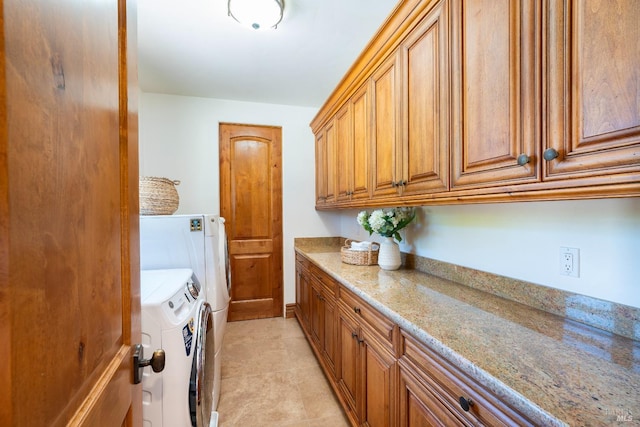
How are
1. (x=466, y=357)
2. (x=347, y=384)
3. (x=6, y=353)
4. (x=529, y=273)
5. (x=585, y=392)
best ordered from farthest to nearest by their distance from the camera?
(x=347, y=384) < (x=529, y=273) < (x=466, y=357) < (x=585, y=392) < (x=6, y=353)

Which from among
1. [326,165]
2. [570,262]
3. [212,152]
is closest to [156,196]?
[212,152]

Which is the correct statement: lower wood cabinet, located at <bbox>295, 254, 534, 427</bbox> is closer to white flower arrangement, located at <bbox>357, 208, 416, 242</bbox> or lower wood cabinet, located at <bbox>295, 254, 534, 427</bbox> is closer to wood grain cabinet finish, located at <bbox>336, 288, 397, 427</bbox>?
wood grain cabinet finish, located at <bbox>336, 288, 397, 427</bbox>

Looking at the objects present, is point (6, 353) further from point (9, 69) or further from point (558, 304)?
point (558, 304)

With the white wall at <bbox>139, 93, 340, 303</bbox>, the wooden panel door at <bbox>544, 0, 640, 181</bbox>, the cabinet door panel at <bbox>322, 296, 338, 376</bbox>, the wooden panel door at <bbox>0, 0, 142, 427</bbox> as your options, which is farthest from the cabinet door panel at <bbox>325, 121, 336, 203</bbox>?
the wooden panel door at <bbox>0, 0, 142, 427</bbox>

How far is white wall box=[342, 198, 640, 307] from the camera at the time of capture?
862 millimetres

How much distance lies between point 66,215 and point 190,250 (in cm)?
149

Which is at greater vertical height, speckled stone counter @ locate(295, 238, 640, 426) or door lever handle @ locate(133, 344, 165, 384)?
door lever handle @ locate(133, 344, 165, 384)

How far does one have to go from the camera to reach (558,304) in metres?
1.02

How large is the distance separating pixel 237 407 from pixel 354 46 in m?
2.71

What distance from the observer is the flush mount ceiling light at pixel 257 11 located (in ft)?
5.21

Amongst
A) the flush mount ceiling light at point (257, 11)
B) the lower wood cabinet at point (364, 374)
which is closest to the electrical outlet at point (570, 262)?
the lower wood cabinet at point (364, 374)

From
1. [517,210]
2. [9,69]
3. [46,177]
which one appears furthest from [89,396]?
[517,210]

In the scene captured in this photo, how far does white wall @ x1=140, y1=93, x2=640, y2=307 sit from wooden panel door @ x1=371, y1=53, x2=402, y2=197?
0.38m

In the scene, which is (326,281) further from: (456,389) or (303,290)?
(456,389)
